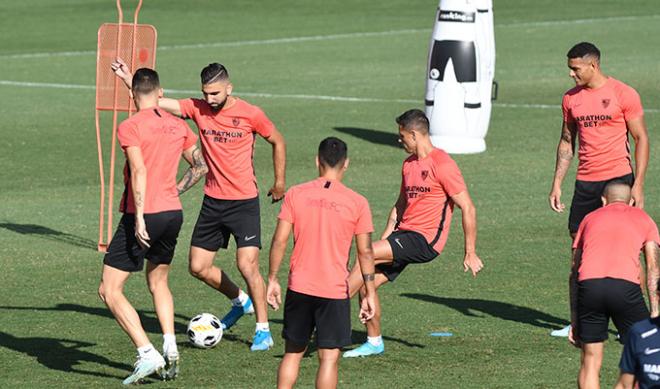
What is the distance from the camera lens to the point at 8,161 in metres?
23.4

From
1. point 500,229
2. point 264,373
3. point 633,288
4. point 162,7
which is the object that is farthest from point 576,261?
point 162,7

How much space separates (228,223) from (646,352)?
6023 millimetres

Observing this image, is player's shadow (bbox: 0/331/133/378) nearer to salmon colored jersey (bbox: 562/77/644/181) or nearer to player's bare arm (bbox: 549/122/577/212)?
player's bare arm (bbox: 549/122/577/212)

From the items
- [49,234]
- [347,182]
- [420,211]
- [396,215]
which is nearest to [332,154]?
[420,211]

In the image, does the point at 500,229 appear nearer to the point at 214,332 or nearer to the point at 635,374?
the point at 214,332

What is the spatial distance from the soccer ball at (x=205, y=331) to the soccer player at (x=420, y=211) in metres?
1.17

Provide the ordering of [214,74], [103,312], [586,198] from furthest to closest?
[103,312]
[586,198]
[214,74]

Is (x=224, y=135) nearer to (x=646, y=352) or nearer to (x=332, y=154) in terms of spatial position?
(x=332, y=154)

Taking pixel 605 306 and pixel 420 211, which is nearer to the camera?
pixel 605 306

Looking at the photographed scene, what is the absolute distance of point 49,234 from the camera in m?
18.2

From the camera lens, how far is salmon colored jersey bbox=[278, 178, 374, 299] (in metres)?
10.3

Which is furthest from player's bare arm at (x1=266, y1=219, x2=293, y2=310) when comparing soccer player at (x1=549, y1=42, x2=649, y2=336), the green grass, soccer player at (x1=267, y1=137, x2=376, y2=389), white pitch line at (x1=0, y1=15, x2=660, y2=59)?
white pitch line at (x1=0, y1=15, x2=660, y2=59)

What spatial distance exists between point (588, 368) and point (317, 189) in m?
2.38

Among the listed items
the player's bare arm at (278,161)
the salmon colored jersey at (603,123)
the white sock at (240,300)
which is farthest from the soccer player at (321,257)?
the salmon colored jersey at (603,123)
